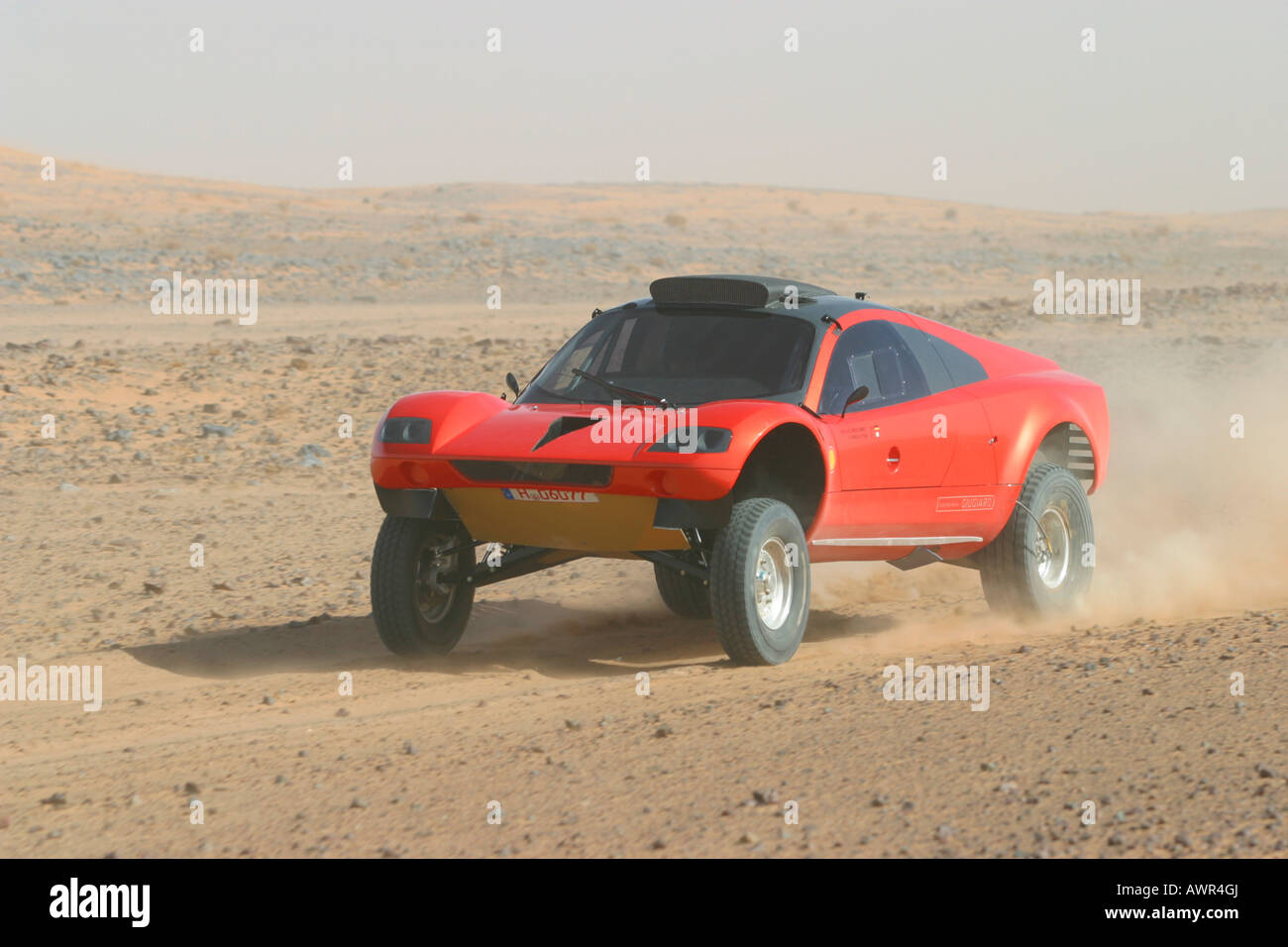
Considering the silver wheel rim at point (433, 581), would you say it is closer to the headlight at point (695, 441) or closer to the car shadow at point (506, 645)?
the car shadow at point (506, 645)

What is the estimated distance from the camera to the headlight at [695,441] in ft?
22.7

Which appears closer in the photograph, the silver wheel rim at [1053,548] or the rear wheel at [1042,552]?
the rear wheel at [1042,552]

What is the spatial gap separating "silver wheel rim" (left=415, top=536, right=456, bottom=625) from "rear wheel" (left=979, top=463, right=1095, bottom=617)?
123 inches

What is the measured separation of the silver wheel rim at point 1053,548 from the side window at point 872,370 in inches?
52.9

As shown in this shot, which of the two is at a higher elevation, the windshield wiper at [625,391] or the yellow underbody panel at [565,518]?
the windshield wiper at [625,391]

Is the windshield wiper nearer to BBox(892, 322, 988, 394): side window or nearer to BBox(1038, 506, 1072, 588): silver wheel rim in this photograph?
BBox(892, 322, 988, 394): side window

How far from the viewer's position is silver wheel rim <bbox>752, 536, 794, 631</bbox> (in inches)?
291

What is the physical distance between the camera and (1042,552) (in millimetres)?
9062

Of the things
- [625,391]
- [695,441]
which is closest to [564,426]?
[625,391]

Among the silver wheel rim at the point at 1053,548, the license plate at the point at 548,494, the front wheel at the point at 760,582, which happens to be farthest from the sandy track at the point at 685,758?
the silver wheel rim at the point at 1053,548

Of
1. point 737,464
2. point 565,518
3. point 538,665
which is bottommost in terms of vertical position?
point 538,665

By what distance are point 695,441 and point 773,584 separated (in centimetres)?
98

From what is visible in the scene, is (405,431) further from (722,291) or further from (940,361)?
(940,361)
